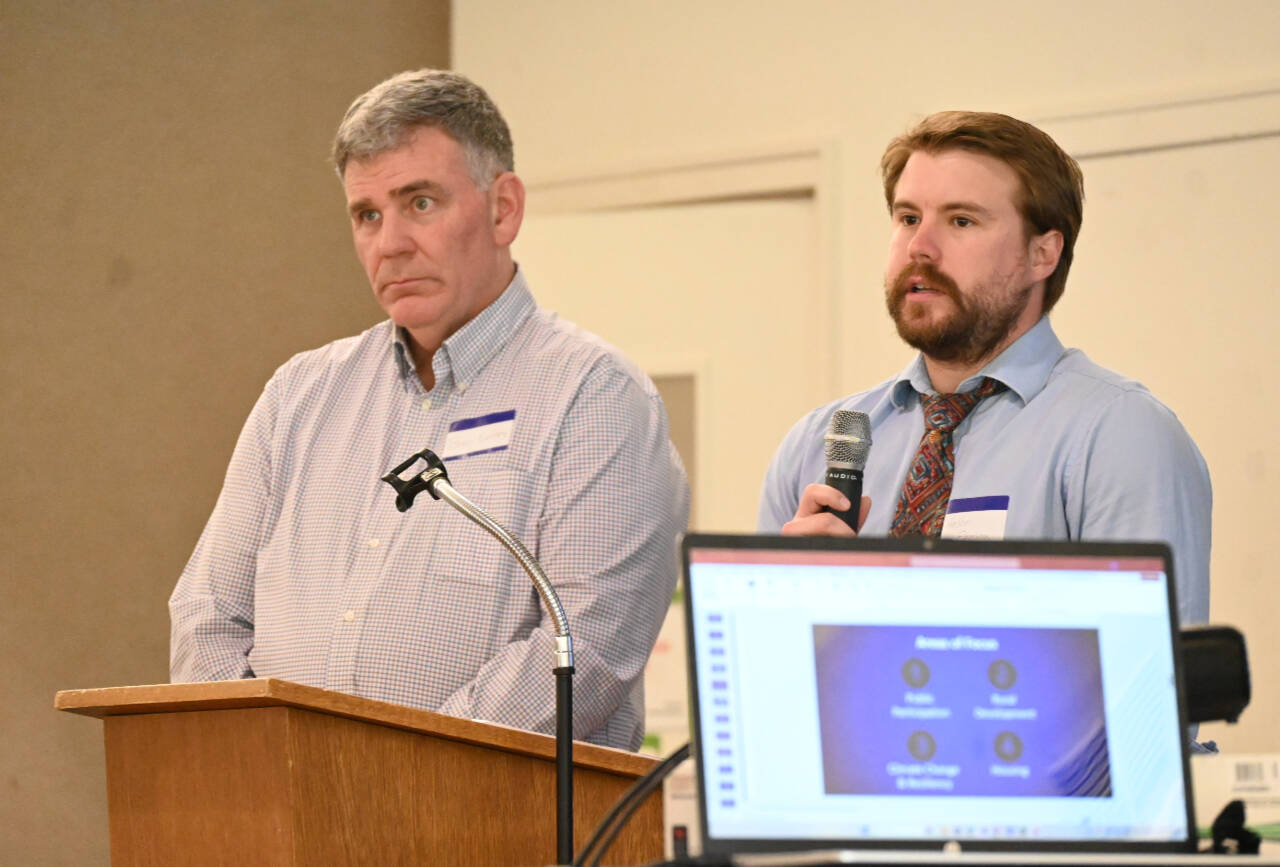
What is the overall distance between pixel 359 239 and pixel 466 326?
0.27m

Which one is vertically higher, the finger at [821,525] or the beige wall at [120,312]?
the beige wall at [120,312]

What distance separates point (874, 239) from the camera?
3.91 m

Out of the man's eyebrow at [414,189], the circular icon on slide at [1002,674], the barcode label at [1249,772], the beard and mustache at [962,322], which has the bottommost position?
the barcode label at [1249,772]

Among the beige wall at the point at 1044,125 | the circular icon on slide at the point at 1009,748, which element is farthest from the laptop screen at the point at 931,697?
the beige wall at the point at 1044,125

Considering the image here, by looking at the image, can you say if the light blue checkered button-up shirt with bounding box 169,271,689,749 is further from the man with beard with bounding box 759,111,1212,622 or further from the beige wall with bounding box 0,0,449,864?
the beige wall with bounding box 0,0,449,864

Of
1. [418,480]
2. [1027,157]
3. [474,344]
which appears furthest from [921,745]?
[474,344]

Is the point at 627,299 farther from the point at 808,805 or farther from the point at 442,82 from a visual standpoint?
the point at 808,805

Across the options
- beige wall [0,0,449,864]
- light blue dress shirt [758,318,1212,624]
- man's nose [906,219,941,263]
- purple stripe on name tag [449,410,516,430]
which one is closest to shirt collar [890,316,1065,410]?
light blue dress shirt [758,318,1212,624]

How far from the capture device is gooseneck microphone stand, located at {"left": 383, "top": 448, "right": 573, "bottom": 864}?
1707 millimetres

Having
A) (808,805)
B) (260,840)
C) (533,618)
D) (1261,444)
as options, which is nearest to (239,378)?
(533,618)

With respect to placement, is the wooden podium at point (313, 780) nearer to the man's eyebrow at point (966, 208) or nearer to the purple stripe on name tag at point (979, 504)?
the purple stripe on name tag at point (979, 504)

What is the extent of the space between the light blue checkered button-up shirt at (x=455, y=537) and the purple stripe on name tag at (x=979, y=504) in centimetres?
51

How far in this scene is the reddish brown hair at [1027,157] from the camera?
2342 millimetres

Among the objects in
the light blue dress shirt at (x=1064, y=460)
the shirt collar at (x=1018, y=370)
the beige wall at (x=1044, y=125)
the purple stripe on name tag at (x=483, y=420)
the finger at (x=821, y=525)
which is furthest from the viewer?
the beige wall at (x=1044, y=125)
